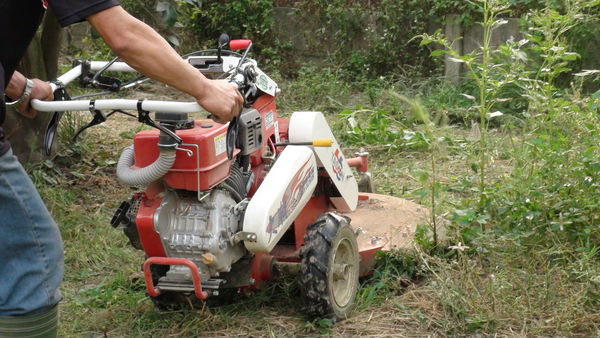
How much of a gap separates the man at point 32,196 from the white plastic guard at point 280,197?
786 mm

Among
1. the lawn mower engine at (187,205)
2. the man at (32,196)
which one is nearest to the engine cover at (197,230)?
the lawn mower engine at (187,205)

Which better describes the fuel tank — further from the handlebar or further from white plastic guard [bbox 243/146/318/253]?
the handlebar

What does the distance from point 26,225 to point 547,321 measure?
201cm

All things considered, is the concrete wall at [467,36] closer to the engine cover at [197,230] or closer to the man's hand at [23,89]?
the engine cover at [197,230]

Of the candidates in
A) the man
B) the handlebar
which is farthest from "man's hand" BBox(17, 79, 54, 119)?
the man

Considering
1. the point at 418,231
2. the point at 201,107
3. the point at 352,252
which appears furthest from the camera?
the point at 418,231

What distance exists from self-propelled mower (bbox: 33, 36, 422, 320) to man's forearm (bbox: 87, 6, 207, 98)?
20 centimetres

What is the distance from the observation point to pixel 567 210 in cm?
386

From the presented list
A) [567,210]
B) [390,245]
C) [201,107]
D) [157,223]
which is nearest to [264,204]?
[157,223]

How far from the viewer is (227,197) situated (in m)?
3.33

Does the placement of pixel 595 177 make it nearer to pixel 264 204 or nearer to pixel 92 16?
pixel 264 204

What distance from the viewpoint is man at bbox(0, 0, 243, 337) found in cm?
236

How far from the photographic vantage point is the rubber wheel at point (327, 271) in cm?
341

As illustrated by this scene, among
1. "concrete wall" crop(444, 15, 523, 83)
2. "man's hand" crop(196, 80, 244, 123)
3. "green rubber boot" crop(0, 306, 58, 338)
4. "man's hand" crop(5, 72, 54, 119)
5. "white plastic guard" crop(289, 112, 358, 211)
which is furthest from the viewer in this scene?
"concrete wall" crop(444, 15, 523, 83)
